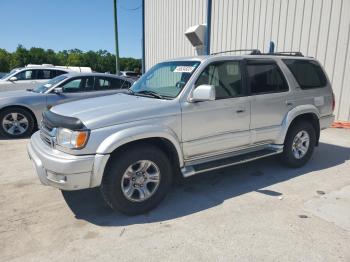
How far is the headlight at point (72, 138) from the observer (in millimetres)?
3213

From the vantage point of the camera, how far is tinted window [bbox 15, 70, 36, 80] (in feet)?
34.9

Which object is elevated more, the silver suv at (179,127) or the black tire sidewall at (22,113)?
the silver suv at (179,127)

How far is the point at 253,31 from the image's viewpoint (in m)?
10.4

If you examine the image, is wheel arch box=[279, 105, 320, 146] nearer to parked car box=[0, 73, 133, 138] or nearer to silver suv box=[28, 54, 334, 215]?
silver suv box=[28, 54, 334, 215]

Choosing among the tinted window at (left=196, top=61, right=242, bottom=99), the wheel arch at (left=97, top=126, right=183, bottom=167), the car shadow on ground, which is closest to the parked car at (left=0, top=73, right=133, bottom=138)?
the car shadow on ground

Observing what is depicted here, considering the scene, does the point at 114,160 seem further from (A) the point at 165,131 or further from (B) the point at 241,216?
(B) the point at 241,216

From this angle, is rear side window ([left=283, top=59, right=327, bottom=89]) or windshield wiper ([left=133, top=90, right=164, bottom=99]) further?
rear side window ([left=283, top=59, right=327, bottom=89])

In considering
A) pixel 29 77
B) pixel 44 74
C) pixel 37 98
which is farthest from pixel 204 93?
pixel 29 77

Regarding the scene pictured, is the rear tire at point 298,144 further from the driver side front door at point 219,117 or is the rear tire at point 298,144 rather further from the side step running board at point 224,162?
the driver side front door at point 219,117

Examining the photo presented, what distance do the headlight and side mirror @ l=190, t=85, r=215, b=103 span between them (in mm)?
1362

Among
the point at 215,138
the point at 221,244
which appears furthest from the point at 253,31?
the point at 221,244

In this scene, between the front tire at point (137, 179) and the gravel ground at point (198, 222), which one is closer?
the gravel ground at point (198, 222)

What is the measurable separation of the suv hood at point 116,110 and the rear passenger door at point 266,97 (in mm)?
1365

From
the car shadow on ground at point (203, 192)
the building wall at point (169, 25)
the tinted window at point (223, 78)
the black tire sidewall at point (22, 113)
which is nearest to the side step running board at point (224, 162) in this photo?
the car shadow on ground at point (203, 192)
